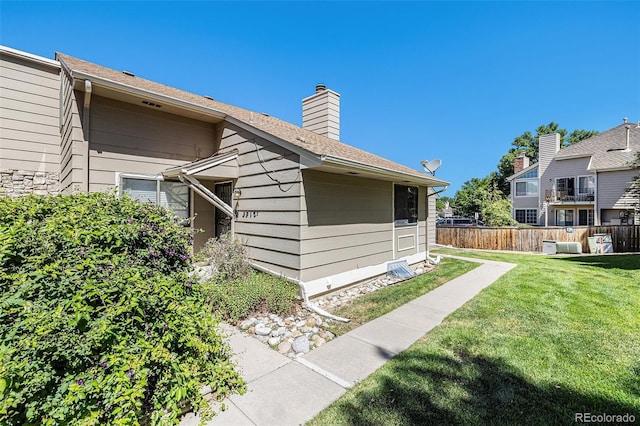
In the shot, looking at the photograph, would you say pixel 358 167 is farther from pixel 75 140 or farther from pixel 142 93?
pixel 75 140

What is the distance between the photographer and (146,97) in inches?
239

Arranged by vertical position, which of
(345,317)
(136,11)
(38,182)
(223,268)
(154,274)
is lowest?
(345,317)

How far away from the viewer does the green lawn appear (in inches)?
99.2

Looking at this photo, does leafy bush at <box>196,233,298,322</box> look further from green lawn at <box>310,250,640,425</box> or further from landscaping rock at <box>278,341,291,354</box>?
green lawn at <box>310,250,640,425</box>

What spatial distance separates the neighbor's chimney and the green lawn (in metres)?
7.46

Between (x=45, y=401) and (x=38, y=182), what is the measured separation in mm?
7683

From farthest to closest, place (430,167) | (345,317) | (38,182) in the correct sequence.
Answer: (430,167) → (38,182) → (345,317)

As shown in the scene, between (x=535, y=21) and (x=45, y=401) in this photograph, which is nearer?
(x=45, y=401)

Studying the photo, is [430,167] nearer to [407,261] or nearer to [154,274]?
[407,261]

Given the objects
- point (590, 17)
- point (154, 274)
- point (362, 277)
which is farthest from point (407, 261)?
point (590, 17)

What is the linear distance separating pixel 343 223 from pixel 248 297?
277cm

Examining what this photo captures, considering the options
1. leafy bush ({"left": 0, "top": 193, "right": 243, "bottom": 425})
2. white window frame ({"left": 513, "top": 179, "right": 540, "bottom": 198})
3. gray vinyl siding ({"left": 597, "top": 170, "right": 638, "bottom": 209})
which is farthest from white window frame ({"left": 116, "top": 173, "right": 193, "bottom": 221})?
white window frame ({"left": 513, "top": 179, "right": 540, "bottom": 198})

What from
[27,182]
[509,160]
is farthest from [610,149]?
[27,182]

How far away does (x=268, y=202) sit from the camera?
615cm
